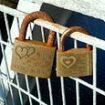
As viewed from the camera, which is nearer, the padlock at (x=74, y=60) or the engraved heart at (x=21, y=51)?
the padlock at (x=74, y=60)

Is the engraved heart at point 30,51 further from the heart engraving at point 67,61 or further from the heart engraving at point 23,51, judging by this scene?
the heart engraving at point 67,61

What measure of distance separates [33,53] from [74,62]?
19 cm

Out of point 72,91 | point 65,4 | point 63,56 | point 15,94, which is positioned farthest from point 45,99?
point 63,56

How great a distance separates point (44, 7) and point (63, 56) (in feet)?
2.28

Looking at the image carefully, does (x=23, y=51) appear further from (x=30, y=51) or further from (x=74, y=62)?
(x=74, y=62)

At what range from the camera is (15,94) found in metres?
2.03

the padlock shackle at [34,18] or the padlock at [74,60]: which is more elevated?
the padlock shackle at [34,18]

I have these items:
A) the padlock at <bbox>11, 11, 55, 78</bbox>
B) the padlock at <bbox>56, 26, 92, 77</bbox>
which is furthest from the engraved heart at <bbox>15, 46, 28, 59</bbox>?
the padlock at <bbox>56, 26, 92, 77</bbox>

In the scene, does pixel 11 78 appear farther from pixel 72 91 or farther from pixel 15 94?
pixel 72 91

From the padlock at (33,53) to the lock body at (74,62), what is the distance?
7 cm

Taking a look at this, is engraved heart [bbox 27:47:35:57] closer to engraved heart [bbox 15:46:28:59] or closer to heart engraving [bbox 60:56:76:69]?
engraved heart [bbox 15:46:28:59]

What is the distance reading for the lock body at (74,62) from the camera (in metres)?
1.23

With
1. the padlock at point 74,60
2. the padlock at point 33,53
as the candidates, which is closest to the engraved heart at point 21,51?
the padlock at point 33,53

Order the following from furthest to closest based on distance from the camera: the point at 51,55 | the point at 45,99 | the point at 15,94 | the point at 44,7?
1. the point at 45,99
2. the point at 15,94
3. the point at 44,7
4. the point at 51,55
